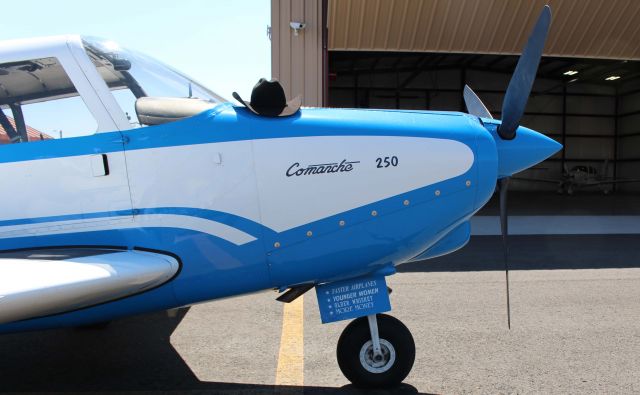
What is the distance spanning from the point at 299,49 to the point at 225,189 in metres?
8.43

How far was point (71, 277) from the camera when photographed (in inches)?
86.8

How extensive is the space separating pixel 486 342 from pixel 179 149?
2792 millimetres

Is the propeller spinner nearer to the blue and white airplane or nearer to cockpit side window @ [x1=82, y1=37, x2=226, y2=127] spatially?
the blue and white airplane

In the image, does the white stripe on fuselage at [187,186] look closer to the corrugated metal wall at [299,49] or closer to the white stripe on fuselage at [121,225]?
the white stripe on fuselage at [121,225]

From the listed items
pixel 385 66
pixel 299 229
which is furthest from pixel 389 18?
pixel 385 66

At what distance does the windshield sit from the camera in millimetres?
2725

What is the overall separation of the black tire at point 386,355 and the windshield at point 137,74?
1.69 meters

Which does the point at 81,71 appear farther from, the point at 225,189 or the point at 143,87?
the point at 225,189

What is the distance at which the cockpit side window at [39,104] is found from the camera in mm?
2623

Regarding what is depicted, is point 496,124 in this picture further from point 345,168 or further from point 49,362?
point 49,362

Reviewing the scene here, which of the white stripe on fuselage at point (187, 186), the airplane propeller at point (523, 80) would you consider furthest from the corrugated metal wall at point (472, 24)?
the white stripe on fuselage at point (187, 186)

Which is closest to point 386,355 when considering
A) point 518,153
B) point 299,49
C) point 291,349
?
point 291,349

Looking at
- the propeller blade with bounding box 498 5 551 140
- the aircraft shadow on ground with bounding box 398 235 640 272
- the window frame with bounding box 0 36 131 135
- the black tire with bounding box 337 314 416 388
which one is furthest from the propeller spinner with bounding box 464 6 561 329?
the aircraft shadow on ground with bounding box 398 235 640 272

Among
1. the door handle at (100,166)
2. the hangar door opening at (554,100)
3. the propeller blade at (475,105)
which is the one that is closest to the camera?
the door handle at (100,166)
